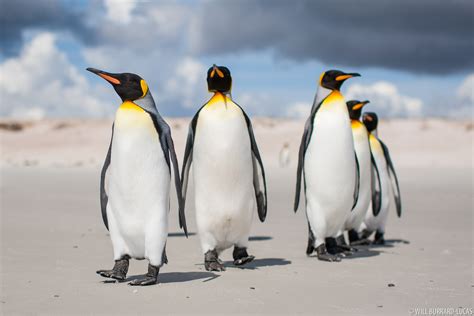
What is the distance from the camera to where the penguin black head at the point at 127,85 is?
5266 mm

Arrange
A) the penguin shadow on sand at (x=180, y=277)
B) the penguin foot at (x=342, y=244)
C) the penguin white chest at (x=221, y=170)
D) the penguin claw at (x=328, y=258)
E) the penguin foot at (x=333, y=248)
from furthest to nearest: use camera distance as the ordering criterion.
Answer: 1. the penguin foot at (x=342, y=244)
2. the penguin foot at (x=333, y=248)
3. the penguin claw at (x=328, y=258)
4. the penguin white chest at (x=221, y=170)
5. the penguin shadow on sand at (x=180, y=277)

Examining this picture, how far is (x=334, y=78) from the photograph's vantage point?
7043 millimetres

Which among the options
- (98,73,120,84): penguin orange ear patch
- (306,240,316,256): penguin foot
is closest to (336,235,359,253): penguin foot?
(306,240,316,256): penguin foot

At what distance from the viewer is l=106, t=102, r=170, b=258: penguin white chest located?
5.17m

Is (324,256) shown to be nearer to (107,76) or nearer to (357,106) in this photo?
(357,106)

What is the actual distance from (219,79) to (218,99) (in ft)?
0.57

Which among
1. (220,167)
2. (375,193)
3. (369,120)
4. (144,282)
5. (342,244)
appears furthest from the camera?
(369,120)

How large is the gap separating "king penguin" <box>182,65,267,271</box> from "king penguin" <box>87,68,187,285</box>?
0.79 metres

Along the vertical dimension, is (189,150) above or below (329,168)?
above

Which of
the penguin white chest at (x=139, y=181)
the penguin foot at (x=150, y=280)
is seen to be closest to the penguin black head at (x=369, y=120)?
the penguin white chest at (x=139, y=181)

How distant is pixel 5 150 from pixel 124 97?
120ft

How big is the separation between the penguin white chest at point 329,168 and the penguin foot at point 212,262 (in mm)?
1226

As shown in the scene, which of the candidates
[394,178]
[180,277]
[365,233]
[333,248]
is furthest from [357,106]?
[180,277]

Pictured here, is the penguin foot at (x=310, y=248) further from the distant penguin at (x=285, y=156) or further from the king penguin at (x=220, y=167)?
the distant penguin at (x=285, y=156)
